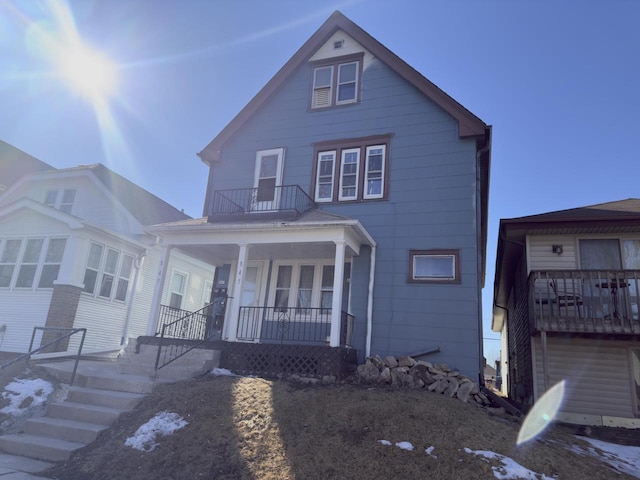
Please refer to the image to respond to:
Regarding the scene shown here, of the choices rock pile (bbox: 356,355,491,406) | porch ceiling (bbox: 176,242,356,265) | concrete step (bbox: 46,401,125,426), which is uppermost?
porch ceiling (bbox: 176,242,356,265)

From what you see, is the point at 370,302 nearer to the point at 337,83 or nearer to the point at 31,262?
the point at 337,83

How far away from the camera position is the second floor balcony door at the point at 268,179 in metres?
12.0

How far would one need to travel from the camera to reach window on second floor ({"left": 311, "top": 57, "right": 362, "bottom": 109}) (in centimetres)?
1231

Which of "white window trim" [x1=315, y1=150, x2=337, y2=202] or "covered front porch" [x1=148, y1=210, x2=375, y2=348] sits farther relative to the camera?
"white window trim" [x1=315, y1=150, x2=337, y2=202]

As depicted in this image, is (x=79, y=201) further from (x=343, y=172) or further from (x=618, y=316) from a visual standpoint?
(x=618, y=316)

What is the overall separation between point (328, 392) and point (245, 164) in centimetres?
740

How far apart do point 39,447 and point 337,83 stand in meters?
10.4

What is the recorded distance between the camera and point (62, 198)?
54.3 feet

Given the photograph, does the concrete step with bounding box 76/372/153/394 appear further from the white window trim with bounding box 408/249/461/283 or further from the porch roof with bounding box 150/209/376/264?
the white window trim with bounding box 408/249/461/283

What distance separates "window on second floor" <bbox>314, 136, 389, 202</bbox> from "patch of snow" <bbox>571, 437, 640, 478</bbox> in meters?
6.50

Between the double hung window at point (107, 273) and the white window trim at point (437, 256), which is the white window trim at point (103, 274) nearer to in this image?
the double hung window at point (107, 273)

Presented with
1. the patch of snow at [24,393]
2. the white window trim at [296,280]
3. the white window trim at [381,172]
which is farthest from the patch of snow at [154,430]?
the white window trim at [381,172]

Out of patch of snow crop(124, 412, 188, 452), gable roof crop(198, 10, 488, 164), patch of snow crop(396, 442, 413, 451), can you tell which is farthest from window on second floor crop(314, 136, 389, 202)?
patch of snow crop(124, 412, 188, 452)

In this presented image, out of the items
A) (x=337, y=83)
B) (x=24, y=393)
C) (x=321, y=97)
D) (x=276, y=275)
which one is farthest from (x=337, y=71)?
(x=24, y=393)
